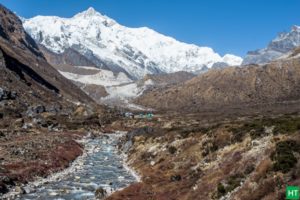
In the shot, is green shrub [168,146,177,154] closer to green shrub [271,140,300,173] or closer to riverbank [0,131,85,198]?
riverbank [0,131,85,198]

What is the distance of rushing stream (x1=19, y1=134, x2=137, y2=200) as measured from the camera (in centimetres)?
5247

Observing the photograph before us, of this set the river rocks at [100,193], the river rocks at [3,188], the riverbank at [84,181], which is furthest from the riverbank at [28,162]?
the river rocks at [100,193]

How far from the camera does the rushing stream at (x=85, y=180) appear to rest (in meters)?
52.5

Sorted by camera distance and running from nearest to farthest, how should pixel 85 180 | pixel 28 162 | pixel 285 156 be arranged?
pixel 285 156
pixel 85 180
pixel 28 162

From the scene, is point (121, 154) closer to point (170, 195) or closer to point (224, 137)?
point (224, 137)

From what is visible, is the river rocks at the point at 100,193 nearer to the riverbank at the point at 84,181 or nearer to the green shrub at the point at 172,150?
the riverbank at the point at 84,181

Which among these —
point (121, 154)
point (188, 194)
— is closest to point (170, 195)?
point (188, 194)

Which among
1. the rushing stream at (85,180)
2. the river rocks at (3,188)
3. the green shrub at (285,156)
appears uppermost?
the green shrub at (285,156)

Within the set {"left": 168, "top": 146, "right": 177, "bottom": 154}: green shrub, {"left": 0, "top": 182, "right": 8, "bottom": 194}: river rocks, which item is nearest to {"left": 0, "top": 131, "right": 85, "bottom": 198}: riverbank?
{"left": 0, "top": 182, "right": 8, "bottom": 194}: river rocks

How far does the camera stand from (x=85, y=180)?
6347cm

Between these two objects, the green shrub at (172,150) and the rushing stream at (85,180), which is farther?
the green shrub at (172,150)

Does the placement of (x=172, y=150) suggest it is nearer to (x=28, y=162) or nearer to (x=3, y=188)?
(x=28, y=162)

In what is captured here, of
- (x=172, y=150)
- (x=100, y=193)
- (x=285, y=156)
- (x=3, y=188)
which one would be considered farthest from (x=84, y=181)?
(x=285, y=156)

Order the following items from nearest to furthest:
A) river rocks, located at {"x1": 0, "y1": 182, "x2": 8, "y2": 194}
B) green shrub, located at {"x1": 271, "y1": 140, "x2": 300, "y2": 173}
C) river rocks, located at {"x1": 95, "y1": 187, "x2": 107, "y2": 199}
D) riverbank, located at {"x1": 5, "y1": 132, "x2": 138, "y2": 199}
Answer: green shrub, located at {"x1": 271, "y1": 140, "x2": 300, "y2": 173} → river rocks, located at {"x1": 0, "y1": 182, "x2": 8, "y2": 194} → river rocks, located at {"x1": 95, "y1": 187, "x2": 107, "y2": 199} → riverbank, located at {"x1": 5, "y1": 132, "x2": 138, "y2": 199}
